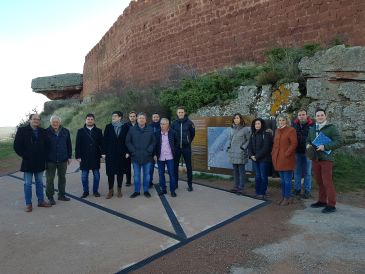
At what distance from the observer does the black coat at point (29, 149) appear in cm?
543

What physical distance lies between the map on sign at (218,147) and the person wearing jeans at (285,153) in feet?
7.05

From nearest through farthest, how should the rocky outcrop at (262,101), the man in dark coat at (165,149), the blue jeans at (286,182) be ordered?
the blue jeans at (286,182)
the man in dark coat at (165,149)
the rocky outcrop at (262,101)

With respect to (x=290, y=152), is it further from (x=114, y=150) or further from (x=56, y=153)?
(x=56, y=153)

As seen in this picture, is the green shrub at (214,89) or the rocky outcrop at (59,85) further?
the rocky outcrop at (59,85)

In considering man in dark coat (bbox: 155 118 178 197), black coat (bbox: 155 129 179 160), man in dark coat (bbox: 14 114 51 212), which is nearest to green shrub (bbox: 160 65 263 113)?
black coat (bbox: 155 129 179 160)

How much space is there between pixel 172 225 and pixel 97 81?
23.2 m

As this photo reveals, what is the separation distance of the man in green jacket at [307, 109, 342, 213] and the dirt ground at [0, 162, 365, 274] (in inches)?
11.5

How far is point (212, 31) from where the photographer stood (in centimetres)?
1338

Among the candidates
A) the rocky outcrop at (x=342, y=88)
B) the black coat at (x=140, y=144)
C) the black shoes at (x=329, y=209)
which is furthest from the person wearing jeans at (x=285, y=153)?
the rocky outcrop at (x=342, y=88)

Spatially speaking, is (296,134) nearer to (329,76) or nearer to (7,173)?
(329,76)

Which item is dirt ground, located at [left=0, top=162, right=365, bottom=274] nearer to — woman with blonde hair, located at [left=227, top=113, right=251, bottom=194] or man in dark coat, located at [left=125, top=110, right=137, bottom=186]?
woman with blonde hair, located at [left=227, top=113, right=251, bottom=194]

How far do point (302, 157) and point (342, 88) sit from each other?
2.82 m

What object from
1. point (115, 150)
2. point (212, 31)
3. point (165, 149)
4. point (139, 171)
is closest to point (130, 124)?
point (115, 150)

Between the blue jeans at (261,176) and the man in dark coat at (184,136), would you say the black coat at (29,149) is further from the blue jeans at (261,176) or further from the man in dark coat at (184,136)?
the blue jeans at (261,176)
